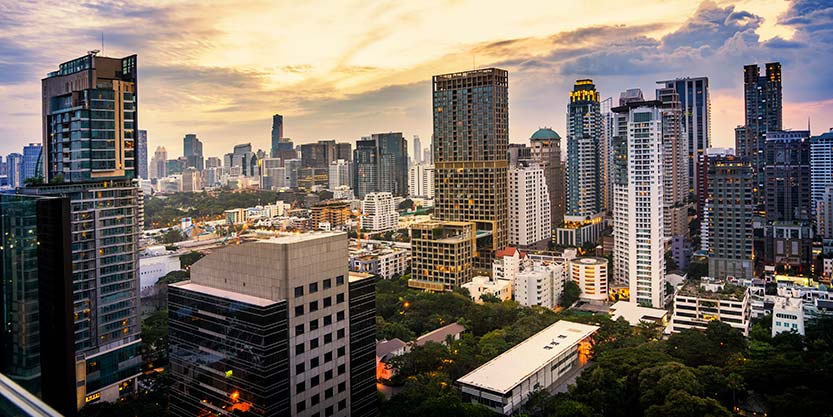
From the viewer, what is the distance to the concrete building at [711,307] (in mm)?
14094

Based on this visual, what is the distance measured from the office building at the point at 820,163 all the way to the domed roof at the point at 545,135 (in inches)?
508

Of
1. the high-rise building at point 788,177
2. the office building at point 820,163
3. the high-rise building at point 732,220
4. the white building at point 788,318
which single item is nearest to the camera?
the white building at point 788,318

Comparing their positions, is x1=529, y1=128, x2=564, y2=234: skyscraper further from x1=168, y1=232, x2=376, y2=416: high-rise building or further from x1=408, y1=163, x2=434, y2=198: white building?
x1=168, y1=232, x2=376, y2=416: high-rise building

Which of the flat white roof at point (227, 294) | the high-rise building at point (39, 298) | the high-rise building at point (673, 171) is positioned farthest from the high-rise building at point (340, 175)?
the high-rise building at point (39, 298)

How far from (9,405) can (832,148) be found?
32.7m

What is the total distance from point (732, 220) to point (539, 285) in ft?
28.3

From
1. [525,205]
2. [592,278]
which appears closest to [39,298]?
[592,278]

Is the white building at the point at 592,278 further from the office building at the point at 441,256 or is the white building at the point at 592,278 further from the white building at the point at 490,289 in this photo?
the office building at the point at 441,256

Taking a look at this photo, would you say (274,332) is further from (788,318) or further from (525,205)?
(525,205)

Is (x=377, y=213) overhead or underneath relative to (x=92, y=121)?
underneath

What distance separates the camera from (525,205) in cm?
2442

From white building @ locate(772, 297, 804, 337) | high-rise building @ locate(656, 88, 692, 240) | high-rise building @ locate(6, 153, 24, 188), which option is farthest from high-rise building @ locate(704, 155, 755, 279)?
high-rise building @ locate(6, 153, 24, 188)

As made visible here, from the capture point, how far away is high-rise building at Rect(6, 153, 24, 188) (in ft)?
49.8

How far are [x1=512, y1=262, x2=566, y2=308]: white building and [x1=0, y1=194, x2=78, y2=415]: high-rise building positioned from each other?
44.4 ft
